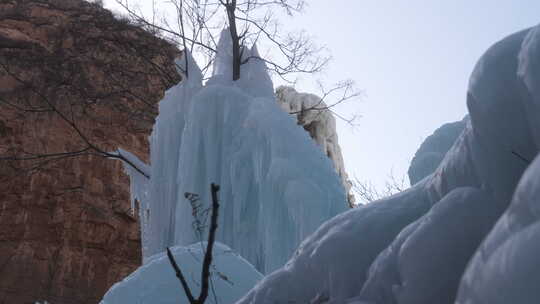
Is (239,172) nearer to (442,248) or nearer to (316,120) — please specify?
(442,248)

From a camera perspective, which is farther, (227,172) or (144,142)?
(144,142)

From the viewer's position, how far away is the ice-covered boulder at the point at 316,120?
1867cm

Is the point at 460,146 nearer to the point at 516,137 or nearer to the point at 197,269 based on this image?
the point at 516,137

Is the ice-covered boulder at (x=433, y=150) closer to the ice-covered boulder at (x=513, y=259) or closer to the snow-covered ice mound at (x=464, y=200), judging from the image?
the snow-covered ice mound at (x=464, y=200)

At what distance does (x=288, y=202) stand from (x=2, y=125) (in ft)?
37.9

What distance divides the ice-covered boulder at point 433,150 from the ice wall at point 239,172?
102 centimetres

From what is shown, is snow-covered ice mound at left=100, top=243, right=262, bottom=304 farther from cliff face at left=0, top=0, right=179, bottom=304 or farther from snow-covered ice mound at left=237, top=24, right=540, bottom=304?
cliff face at left=0, top=0, right=179, bottom=304

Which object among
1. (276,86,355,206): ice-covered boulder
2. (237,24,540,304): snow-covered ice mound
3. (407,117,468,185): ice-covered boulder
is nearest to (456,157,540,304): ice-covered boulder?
(237,24,540,304): snow-covered ice mound

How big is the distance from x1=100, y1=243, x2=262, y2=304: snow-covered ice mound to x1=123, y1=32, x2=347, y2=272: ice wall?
2118 mm

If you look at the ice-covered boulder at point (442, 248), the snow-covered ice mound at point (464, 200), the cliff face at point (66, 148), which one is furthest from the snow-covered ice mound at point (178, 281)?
the cliff face at point (66, 148)

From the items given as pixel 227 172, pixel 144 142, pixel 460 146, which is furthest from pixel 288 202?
pixel 144 142

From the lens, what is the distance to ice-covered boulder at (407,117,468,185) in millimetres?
5676

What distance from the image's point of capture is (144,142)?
17.0 metres

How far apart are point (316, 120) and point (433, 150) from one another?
43.3 feet
